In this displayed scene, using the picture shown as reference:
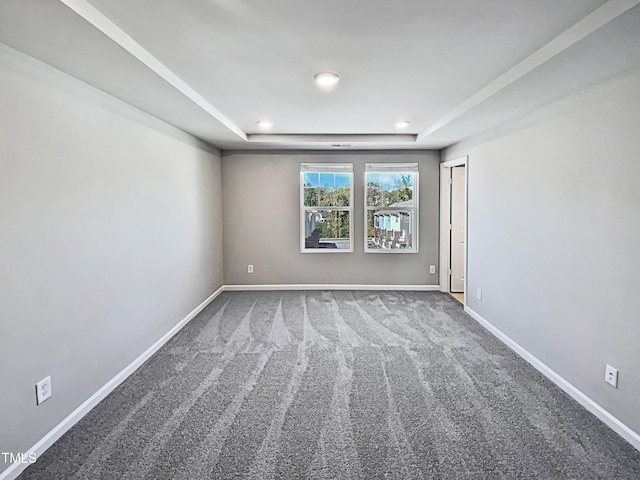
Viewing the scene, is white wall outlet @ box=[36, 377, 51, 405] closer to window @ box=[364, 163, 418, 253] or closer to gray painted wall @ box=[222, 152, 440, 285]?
gray painted wall @ box=[222, 152, 440, 285]

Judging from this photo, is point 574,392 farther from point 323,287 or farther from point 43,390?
point 323,287

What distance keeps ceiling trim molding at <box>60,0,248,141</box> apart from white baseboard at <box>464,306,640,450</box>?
11.7 ft

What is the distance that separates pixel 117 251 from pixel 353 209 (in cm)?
375

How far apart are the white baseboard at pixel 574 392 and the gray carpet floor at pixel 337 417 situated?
5 centimetres

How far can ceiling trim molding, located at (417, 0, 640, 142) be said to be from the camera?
1648 millimetres

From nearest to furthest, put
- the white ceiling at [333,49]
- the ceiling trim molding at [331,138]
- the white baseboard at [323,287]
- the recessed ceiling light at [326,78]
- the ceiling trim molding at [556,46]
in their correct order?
the ceiling trim molding at [556,46], the white ceiling at [333,49], the recessed ceiling light at [326,78], the ceiling trim molding at [331,138], the white baseboard at [323,287]

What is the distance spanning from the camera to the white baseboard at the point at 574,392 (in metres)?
2.23

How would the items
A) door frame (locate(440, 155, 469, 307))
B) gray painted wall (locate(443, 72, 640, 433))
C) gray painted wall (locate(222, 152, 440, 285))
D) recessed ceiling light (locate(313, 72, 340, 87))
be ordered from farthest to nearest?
1. gray painted wall (locate(222, 152, 440, 285))
2. door frame (locate(440, 155, 469, 307))
3. recessed ceiling light (locate(313, 72, 340, 87))
4. gray painted wall (locate(443, 72, 640, 433))

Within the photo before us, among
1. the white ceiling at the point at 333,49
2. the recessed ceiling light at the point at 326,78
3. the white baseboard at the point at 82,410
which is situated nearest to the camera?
the white ceiling at the point at 333,49

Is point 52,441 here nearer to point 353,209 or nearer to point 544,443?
point 544,443

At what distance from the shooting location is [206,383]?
2.96m

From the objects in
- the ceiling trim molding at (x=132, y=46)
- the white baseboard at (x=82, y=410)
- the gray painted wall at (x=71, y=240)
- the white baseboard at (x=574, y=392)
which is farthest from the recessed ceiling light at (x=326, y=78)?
the white baseboard at (x=574, y=392)

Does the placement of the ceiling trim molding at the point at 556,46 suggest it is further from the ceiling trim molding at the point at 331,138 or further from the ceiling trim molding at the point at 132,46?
the ceiling trim molding at the point at 132,46

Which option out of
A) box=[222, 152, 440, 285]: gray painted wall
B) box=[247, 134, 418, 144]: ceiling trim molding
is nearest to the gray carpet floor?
box=[222, 152, 440, 285]: gray painted wall
